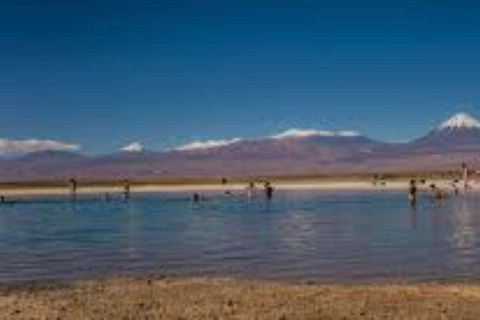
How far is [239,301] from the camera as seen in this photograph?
77.8ft

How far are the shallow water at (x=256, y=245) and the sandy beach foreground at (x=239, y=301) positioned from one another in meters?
3.29

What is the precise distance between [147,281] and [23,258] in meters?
10.5

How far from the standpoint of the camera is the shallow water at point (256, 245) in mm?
32062

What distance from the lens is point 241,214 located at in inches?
2704

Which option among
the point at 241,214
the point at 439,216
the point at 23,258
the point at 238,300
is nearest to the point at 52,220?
the point at 241,214

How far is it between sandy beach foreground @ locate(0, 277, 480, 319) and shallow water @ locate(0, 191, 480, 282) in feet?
10.8

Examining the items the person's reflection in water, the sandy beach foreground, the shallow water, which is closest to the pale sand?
the person's reflection in water

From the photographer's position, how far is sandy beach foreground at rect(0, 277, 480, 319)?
21.8 meters

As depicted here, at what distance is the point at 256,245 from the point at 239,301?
17.6 m

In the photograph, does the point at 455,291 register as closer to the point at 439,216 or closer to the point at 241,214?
the point at 439,216

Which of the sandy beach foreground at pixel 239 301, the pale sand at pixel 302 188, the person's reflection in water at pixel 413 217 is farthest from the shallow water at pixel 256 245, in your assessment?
the pale sand at pixel 302 188

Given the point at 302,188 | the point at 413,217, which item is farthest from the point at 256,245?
the point at 302,188

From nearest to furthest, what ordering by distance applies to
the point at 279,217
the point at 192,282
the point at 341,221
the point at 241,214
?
the point at 192,282 → the point at 341,221 → the point at 279,217 → the point at 241,214

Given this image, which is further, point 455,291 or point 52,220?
point 52,220
